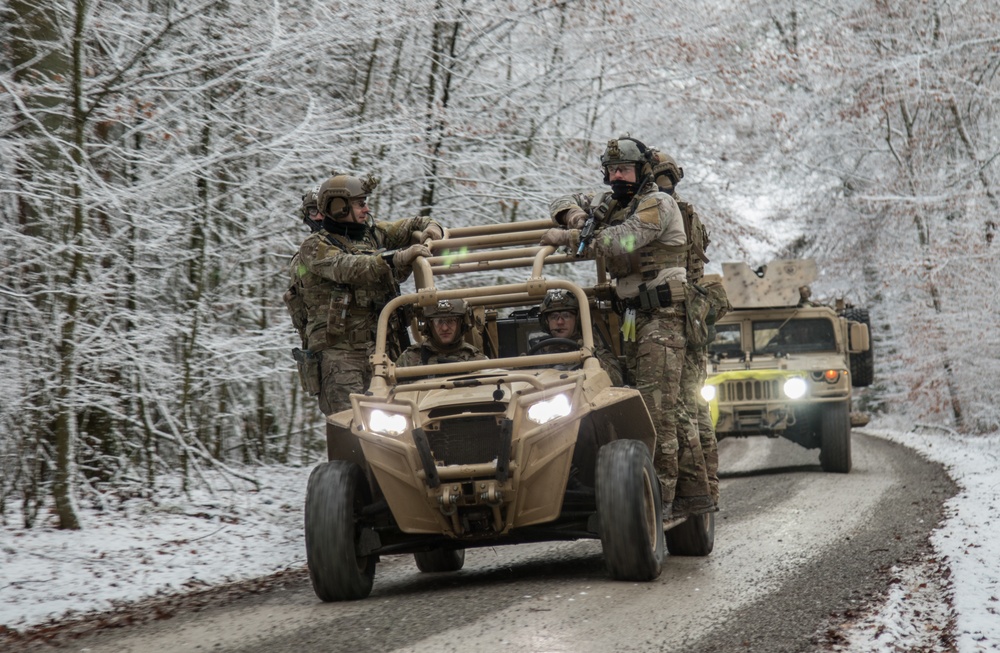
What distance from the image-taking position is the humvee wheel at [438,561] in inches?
297

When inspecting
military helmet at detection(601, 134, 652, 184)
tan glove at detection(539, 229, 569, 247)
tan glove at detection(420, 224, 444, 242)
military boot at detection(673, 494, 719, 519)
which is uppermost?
military helmet at detection(601, 134, 652, 184)

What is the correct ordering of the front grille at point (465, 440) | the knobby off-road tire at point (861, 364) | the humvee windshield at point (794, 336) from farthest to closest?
the knobby off-road tire at point (861, 364)
the humvee windshield at point (794, 336)
the front grille at point (465, 440)

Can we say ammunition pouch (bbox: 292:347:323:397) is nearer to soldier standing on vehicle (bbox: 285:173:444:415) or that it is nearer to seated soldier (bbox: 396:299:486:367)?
soldier standing on vehicle (bbox: 285:173:444:415)

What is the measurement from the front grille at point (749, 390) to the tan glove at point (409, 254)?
22.5 feet

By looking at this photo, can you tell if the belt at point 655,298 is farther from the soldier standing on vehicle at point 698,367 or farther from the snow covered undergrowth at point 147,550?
the snow covered undergrowth at point 147,550

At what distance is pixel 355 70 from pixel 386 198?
4.35ft

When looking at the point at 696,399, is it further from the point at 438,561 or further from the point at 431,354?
the point at 438,561

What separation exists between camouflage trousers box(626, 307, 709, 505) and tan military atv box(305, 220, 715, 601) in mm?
609

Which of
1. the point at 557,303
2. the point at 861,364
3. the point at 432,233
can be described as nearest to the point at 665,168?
the point at 557,303

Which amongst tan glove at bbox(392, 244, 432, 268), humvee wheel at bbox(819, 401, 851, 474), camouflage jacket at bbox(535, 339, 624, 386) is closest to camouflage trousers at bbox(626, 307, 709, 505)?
camouflage jacket at bbox(535, 339, 624, 386)

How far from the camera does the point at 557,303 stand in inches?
285

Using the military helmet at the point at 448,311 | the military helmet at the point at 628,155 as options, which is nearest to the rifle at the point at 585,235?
the military helmet at the point at 628,155

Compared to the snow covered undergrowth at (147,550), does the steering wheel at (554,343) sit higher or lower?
higher

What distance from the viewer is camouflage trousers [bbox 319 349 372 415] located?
316 inches
